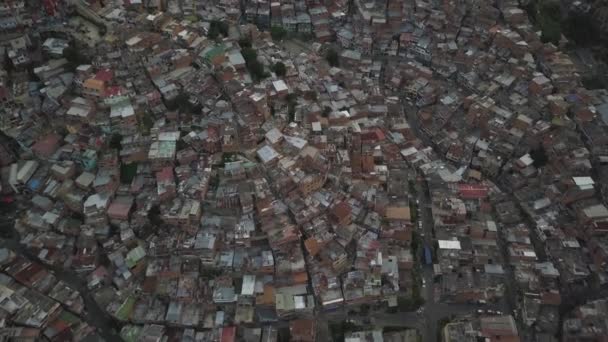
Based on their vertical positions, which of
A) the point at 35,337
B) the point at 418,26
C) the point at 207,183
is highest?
the point at 418,26

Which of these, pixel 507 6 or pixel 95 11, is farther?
pixel 507 6

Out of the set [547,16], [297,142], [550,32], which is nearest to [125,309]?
[297,142]

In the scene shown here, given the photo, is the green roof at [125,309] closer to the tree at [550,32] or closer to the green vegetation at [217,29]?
the green vegetation at [217,29]

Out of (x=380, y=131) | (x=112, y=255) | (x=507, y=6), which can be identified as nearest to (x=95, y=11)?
(x=112, y=255)

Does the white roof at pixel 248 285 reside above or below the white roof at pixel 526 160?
below

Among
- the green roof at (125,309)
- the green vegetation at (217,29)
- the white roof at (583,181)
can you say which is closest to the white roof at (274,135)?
the green vegetation at (217,29)

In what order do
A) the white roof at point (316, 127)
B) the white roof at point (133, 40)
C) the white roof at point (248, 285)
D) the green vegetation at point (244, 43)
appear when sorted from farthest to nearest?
the green vegetation at point (244, 43)
the white roof at point (133, 40)
the white roof at point (316, 127)
the white roof at point (248, 285)

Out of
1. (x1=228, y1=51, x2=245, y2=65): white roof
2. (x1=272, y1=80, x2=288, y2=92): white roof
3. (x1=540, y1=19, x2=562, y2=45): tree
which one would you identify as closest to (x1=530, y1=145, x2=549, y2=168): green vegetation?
(x1=540, y1=19, x2=562, y2=45): tree

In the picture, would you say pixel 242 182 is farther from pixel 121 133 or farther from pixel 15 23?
pixel 15 23
